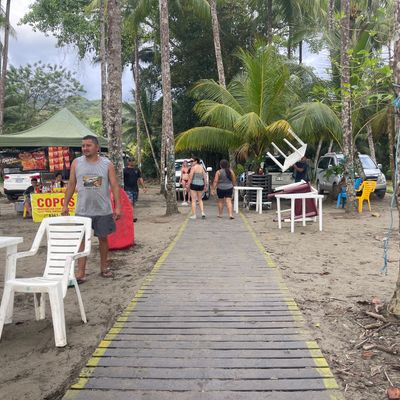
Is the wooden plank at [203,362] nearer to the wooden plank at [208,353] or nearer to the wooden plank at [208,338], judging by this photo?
the wooden plank at [208,353]

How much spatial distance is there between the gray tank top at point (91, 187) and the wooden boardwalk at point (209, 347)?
116 cm

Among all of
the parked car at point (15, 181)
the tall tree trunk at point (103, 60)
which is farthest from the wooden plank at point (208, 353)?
the tall tree trunk at point (103, 60)

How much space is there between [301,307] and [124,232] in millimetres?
4209

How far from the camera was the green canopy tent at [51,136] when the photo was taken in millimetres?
12344

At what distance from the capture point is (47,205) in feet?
37.7

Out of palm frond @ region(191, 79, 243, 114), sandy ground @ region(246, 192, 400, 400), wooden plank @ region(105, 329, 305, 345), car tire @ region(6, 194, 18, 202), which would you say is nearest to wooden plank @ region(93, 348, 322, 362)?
wooden plank @ region(105, 329, 305, 345)

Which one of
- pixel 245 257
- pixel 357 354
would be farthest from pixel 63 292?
pixel 245 257

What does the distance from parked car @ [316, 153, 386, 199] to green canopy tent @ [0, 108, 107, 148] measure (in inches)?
339

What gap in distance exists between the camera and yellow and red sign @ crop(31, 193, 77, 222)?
37.3ft

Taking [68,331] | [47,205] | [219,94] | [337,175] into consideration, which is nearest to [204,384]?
[68,331]

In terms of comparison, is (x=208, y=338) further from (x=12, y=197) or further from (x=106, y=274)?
(x=12, y=197)

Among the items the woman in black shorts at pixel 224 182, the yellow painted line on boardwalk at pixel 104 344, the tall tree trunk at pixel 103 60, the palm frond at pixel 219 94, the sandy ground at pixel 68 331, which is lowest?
the sandy ground at pixel 68 331

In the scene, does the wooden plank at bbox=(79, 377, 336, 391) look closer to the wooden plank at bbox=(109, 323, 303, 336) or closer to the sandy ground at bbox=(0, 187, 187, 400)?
the sandy ground at bbox=(0, 187, 187, 400)

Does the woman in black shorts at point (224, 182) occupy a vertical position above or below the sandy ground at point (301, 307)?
above
